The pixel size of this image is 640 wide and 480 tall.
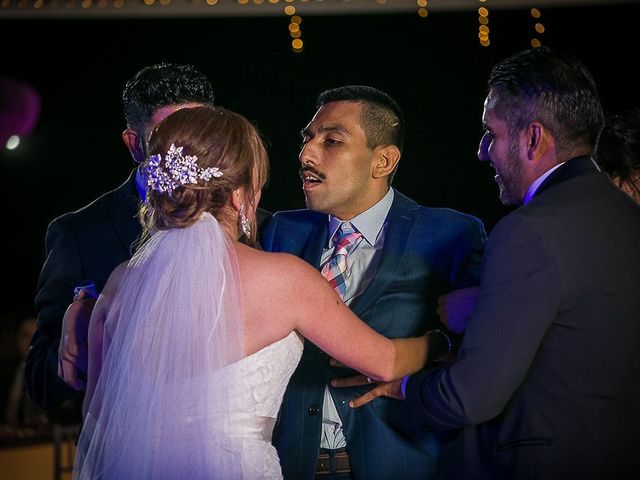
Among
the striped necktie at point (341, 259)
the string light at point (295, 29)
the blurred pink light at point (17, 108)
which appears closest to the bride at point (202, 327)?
the striped necktie at point (341, 259)

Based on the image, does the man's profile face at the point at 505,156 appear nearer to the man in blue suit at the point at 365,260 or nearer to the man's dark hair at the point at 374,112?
the man in blue suit at the point at 365,260

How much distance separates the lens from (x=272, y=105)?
12.8 ft

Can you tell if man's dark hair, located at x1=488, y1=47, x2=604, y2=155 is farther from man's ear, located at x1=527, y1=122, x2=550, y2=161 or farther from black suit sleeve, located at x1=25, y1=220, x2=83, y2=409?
black suit sleeve, located at x1=25, y1=220, x2=83, y2=409

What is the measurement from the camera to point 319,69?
3.92m

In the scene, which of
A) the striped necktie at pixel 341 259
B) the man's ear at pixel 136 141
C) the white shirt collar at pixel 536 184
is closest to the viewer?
the white shirt collar at pixel 536 184

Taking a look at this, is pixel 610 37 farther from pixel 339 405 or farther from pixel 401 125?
pixel 339 405

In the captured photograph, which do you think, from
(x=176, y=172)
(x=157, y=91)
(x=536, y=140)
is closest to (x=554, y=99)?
(x=536, y=140)

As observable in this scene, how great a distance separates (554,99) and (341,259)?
3.07ft

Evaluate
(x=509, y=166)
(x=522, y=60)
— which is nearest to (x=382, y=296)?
(x=509, y=166)

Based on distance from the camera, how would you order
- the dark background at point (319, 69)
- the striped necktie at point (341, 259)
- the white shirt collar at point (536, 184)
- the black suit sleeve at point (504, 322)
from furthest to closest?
the dark background at point (319, 69), the striped necktie at point (341, 259), the white shirt collar at point (536, 184), the black suit sleeve at point (504, 322)

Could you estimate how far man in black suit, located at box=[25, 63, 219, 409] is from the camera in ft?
9.65

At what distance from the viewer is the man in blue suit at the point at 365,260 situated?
2676 millimetres

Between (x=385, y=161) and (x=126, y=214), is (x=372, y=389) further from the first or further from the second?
(x=126, y=214)

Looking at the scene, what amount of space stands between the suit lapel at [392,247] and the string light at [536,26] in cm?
120
